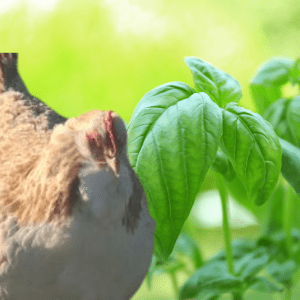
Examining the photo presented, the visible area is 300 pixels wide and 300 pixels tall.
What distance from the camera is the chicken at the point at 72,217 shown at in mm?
253

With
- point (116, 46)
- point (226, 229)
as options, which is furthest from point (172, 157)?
point (116, 46)

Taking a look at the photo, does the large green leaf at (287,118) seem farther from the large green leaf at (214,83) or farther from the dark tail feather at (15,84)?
the dark tail feather at (15,84)

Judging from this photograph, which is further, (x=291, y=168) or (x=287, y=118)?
(x=287, y=118)

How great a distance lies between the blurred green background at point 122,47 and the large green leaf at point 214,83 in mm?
522

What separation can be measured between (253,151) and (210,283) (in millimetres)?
186

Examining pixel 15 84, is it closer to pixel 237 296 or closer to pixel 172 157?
pixel 172 157

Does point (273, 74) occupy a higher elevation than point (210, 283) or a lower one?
higher

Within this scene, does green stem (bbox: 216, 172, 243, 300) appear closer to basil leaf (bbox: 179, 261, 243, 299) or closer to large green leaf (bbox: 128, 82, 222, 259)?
basil leaf (bbox: 179, 261, 243, 299)

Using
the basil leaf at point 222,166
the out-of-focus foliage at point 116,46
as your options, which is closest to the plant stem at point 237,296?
the basil leaf at point 222,166

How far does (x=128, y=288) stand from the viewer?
285 mm

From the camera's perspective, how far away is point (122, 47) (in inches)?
46.9

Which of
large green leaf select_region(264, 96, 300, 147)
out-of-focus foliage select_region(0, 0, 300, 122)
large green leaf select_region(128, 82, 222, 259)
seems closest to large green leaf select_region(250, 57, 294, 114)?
large green leaf select_region(264, 96, 300, 147)

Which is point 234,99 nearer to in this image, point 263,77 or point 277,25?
point 263,77

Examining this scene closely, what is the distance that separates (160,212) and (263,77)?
1.05 feet
